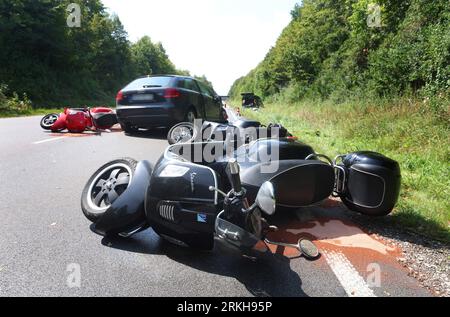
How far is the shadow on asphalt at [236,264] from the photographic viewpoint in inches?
105

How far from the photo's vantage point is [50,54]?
35719 mm

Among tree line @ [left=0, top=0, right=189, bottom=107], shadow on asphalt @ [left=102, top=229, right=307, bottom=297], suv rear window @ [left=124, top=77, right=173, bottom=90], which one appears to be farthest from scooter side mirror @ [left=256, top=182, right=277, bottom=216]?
tree line @ [left=0, top=0, right=189, bottom=107]

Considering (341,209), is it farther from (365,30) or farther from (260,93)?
→ (260,93)

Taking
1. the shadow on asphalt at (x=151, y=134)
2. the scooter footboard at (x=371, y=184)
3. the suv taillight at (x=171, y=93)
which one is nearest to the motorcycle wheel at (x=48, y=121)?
the shadow on asphalt at (x=151, y=134)

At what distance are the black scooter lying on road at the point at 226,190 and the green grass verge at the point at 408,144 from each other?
61 centimetres

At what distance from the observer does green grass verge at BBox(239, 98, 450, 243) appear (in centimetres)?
419

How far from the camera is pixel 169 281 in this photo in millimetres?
2736

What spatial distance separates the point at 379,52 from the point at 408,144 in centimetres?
742

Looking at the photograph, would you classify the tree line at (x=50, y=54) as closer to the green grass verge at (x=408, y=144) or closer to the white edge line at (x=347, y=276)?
the green grass verge at (x=408, y=144)

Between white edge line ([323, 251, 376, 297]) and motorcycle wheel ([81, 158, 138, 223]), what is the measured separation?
1908 millimetres

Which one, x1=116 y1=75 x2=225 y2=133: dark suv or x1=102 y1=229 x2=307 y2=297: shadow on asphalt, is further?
x1=116 y1=75 x2=225 y2=133: dark suv

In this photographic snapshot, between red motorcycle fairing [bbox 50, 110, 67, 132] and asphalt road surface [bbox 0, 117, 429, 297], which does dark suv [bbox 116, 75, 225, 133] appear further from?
asphalt road surface [bbox 0, 117, 429, 297]
